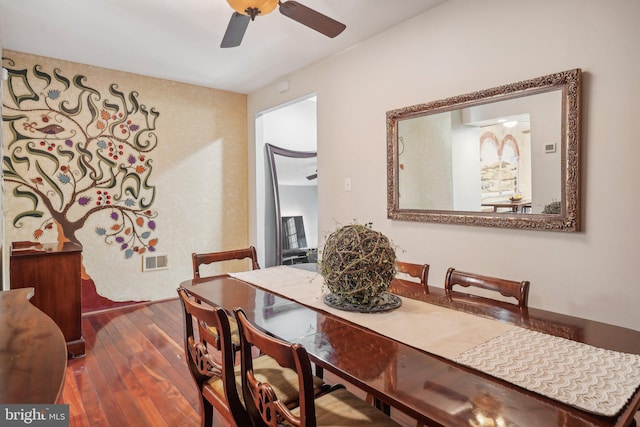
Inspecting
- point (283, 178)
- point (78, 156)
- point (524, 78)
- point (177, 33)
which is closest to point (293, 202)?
point (283, 178)

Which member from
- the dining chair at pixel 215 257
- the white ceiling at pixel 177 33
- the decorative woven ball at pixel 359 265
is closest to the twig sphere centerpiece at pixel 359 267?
the decorative woven ball at pixel 359 265

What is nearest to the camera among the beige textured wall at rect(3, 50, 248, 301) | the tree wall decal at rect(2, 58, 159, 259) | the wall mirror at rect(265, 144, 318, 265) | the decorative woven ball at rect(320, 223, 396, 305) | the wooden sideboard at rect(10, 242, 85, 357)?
the decorative woven ball at rect(320, 223, 396, 305)

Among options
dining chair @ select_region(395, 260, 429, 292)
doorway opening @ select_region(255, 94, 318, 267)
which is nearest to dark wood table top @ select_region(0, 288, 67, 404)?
dining chair @ select_region(395, 260, 429, 292)

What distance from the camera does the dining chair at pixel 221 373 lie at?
3.89ft

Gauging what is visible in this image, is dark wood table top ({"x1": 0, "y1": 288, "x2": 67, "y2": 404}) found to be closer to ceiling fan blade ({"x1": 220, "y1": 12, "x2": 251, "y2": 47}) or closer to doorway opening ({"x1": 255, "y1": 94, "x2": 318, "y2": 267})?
ceiling fan blade ({"x1": 220, "y1": 12, "x2": 251, "y2": 47})

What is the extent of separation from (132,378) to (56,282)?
99 cm

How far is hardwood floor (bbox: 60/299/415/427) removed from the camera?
76.8 inches

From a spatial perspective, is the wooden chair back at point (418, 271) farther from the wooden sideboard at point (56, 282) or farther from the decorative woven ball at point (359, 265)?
the wooden sideboard at point (56, 282)

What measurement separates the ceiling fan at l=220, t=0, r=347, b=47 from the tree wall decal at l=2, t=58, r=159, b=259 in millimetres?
1978

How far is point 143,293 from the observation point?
392 centimetres

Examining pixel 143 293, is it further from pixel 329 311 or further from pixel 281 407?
pixel 281 407

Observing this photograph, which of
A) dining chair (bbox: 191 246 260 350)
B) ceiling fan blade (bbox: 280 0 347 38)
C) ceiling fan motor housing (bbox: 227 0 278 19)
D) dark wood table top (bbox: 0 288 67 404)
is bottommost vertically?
dark wood table top (bbox: 0 288 67 404)

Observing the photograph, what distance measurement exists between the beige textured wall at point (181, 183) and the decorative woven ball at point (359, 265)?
10.2 ft

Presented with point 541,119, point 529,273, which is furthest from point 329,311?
point 541,119
